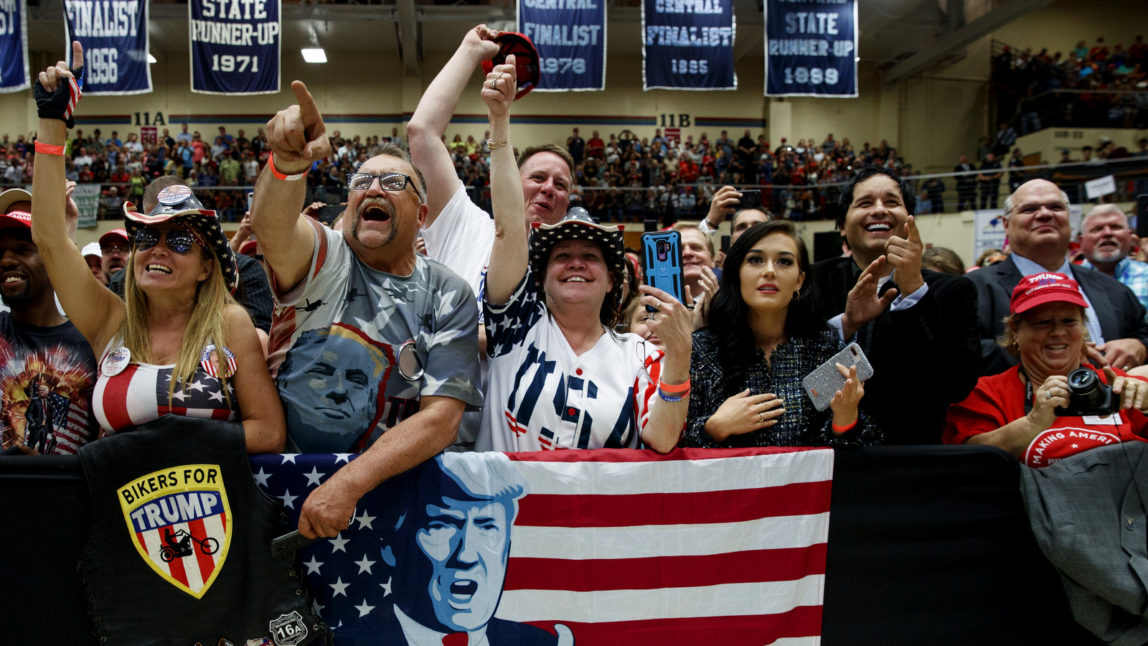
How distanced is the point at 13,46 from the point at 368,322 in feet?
35.6

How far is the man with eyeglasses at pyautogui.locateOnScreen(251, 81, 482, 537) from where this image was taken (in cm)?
191

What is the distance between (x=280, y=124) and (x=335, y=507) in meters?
1.02

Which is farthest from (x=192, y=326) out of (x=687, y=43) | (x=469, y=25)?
(x=469, y=25)

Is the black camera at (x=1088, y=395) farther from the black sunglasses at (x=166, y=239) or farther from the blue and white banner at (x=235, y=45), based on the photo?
the blue and white banner at (x=235, y=45)

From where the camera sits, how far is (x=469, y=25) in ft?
57.0

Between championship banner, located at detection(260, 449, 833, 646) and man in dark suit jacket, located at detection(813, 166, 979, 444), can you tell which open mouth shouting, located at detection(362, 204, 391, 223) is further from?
man in dark suit jacket, located at detection(813, 166, 979, 444)

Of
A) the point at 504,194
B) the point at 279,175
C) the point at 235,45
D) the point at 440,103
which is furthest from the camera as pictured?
the point at 235,45

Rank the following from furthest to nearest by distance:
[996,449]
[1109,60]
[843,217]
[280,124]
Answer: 1. [1109,60]
2. [843,217]
3. [996,449]
4. [280,124]

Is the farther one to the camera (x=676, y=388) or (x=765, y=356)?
(x=765, y=356)

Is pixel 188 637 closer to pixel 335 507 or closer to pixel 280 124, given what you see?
pixel 335 507

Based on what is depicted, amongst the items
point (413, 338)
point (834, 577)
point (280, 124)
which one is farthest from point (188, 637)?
point (834, 577)

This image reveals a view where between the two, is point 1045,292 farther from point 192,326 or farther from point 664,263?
point 192,326

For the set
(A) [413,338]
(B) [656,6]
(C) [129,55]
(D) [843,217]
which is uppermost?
(B) [656,6]

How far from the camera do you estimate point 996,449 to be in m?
2.29
